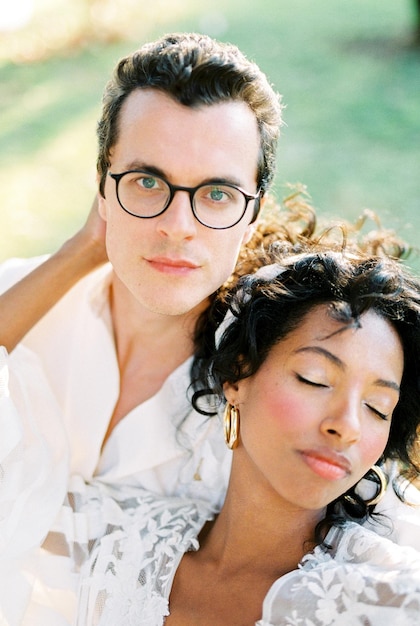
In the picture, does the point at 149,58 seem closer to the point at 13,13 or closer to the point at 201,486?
the point at 201,486

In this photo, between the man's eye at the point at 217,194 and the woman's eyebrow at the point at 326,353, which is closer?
the woman's eyebrow at the point at 326,353

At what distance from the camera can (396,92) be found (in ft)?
25.7

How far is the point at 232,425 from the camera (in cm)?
273

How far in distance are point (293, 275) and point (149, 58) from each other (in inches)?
37.6

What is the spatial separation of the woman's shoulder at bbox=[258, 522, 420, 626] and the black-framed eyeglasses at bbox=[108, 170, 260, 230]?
1.15m

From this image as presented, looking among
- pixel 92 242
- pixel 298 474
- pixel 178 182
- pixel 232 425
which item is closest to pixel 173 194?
pixel 178 182

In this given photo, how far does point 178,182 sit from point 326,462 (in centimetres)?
106

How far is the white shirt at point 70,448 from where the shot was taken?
279cm

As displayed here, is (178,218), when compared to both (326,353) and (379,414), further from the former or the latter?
(379,414)

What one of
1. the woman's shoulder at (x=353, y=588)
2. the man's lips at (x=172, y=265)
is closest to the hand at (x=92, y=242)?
the man's lips at (x=172, y=265)

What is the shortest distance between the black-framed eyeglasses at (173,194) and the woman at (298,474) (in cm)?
24

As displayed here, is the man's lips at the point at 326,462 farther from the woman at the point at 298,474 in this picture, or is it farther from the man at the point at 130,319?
the man at the point at 130,319

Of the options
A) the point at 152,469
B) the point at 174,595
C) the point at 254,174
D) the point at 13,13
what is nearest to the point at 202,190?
the point at 254,174

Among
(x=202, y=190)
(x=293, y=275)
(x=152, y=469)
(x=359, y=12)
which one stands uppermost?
(x=359, y=12)
